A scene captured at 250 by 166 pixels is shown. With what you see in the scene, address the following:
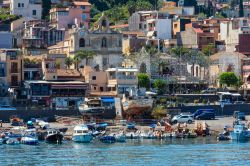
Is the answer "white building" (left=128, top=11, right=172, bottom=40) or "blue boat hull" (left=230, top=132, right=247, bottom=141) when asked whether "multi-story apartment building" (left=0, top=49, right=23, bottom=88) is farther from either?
"white building" (left=128, top=11, right=172, bottom=40)

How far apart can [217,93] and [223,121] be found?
372 inches

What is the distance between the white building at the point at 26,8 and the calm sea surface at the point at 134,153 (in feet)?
150

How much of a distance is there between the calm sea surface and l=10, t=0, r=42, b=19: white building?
45.6 metres

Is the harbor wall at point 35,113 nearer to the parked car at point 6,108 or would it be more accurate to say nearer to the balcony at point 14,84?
the parked car at point 6,108

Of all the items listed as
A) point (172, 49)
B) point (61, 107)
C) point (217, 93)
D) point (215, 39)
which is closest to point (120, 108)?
point (61, 107)

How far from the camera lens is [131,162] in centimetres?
6981

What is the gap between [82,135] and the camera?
8325cm

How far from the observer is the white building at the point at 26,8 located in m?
128

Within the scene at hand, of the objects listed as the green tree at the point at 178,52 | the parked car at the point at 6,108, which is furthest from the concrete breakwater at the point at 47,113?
the green tree at the point at 178,52

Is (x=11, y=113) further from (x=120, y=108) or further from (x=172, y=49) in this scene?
(x=172, y=49)

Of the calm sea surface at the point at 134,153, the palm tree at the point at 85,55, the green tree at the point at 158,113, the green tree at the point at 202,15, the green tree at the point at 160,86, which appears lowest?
the calm sea surface at the point at 134,153

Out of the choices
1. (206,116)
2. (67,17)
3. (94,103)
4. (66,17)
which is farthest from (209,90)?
(66,17)

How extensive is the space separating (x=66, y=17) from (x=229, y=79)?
24524 millimetres

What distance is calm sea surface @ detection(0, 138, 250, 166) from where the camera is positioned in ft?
229
